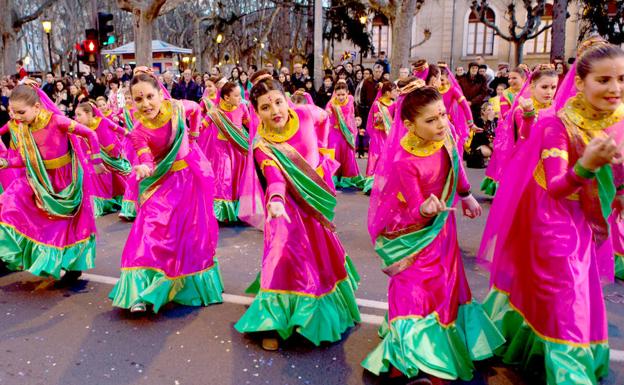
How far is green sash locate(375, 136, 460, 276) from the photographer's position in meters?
3.06

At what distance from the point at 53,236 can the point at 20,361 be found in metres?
Result: 1.48

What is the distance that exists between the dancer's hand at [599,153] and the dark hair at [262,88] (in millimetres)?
1900

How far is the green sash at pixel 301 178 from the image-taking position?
3602 mm

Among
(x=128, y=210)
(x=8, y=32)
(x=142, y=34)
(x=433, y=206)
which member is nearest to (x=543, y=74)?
(x=433, y=206)

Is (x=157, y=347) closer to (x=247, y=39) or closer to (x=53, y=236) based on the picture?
(x=53, y=236)

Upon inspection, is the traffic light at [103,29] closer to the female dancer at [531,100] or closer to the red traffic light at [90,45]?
the red traffic light at [90,45]

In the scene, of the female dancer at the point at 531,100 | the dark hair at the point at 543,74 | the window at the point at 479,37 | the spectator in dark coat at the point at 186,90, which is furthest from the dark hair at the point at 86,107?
the window at the point at 479,37

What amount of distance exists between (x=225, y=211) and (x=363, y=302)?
3217 mm

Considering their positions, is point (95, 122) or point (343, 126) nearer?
point (95, 122)

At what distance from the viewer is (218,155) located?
7.61m

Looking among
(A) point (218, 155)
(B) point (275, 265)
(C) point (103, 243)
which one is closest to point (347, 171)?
(A) point (218, 155)

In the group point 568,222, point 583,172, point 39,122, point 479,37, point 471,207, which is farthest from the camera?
point 479,37

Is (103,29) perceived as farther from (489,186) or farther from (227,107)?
(489,186)

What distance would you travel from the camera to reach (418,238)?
308 cm
